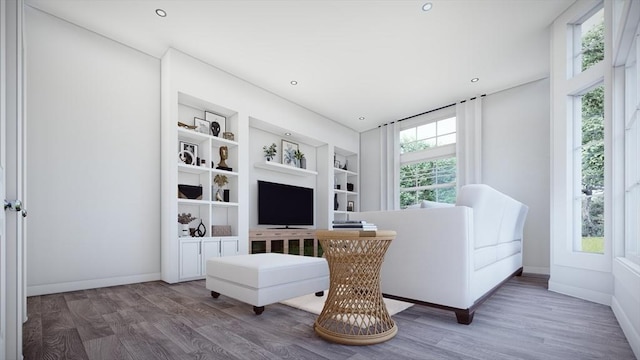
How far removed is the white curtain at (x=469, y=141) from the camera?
5199mm

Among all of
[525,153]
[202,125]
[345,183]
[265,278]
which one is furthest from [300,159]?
[265,278]

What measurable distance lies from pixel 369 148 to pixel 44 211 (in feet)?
18.1

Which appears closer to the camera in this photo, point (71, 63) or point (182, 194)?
point (71, 63)

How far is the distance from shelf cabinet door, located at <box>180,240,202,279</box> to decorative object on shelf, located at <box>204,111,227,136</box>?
153cm

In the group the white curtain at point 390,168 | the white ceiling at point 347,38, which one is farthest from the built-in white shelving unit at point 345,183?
the white ceiling at point 347,38

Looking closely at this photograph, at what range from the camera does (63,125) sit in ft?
10.9

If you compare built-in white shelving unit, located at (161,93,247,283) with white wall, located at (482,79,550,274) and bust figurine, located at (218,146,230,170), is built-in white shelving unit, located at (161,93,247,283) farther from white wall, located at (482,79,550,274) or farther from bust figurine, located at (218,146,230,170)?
white wall, located at (482,79,550,274)

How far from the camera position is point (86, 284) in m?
3.31

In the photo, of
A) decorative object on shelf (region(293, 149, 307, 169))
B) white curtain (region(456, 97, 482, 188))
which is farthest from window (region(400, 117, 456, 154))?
decorative object on shelf (region(293, 149, 307, 169))

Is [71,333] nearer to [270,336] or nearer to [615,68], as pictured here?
[270,336]

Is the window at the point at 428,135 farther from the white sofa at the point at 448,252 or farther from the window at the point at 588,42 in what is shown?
the white sofa at the point at 448,252

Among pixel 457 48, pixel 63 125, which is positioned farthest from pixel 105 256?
pixel 457 48

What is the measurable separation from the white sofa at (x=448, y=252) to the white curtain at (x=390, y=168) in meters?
3.71

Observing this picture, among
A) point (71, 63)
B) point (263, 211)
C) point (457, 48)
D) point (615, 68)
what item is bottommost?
point (263, 211)
